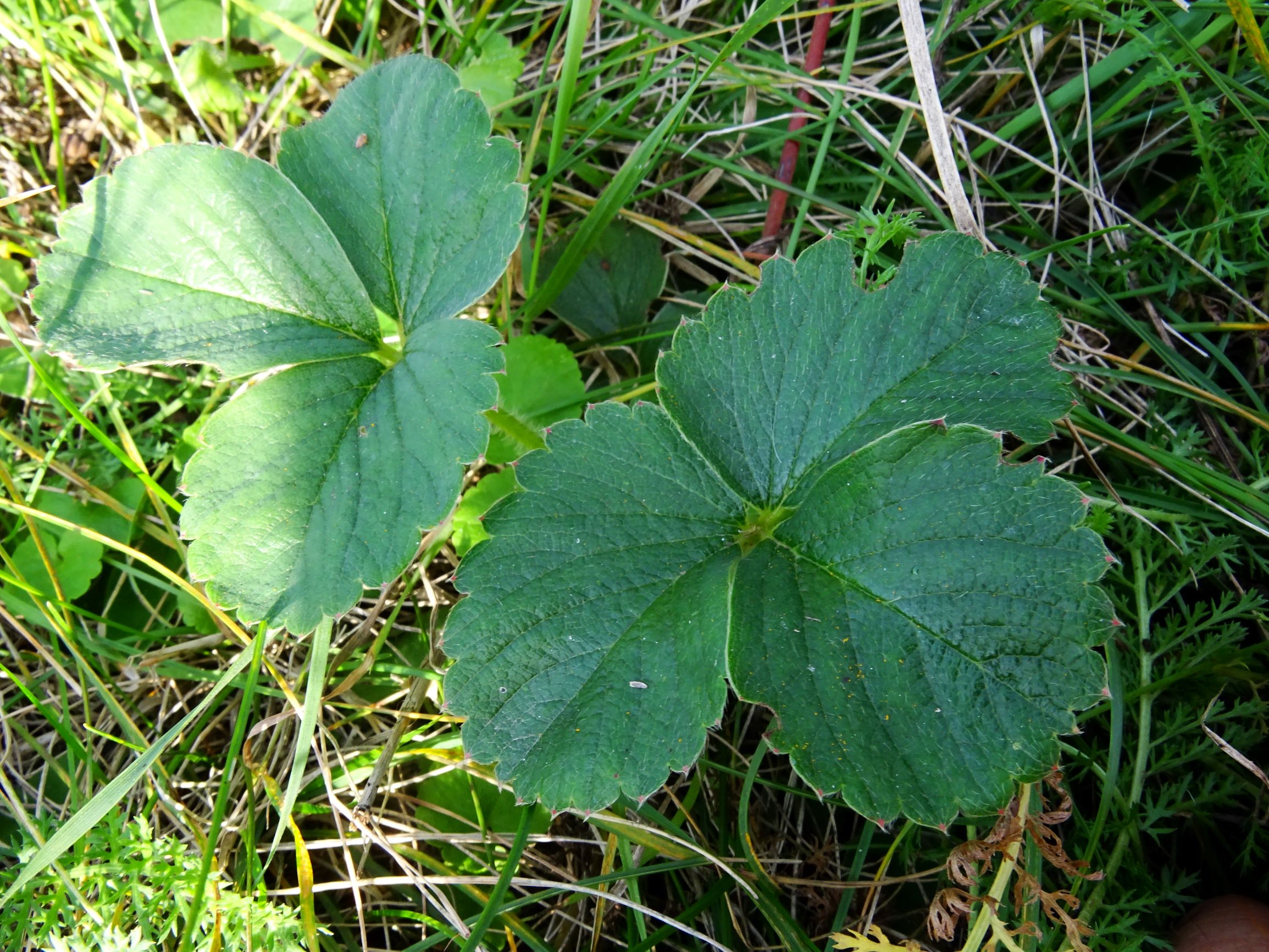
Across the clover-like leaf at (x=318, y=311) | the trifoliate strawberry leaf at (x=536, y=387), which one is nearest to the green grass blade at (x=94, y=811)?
the clover-like leaf at (x=318, y=311)

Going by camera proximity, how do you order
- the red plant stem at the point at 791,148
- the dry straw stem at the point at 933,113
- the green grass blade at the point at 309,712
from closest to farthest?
1. the green grass blade at the point at 309,712
2. the dry straw stem at the point at 933,113
3. the red plant stem at the point at 791,148

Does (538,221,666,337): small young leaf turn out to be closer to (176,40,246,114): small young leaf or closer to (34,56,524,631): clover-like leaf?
(34,56,524,631): clover-like leaf

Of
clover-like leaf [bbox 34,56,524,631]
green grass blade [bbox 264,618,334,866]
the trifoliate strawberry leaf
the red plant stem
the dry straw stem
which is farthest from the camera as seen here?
the red plant stem

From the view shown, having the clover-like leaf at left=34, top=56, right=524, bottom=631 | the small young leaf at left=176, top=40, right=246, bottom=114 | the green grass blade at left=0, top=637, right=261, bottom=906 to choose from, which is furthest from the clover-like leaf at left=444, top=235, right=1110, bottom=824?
the small young leaf at left=176, top=40, right=246, bottom=114

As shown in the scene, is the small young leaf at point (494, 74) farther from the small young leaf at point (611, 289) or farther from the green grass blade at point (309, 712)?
the green grass blade at point (309, 712)

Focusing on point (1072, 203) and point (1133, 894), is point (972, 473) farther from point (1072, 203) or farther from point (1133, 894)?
point (1072, 203)
